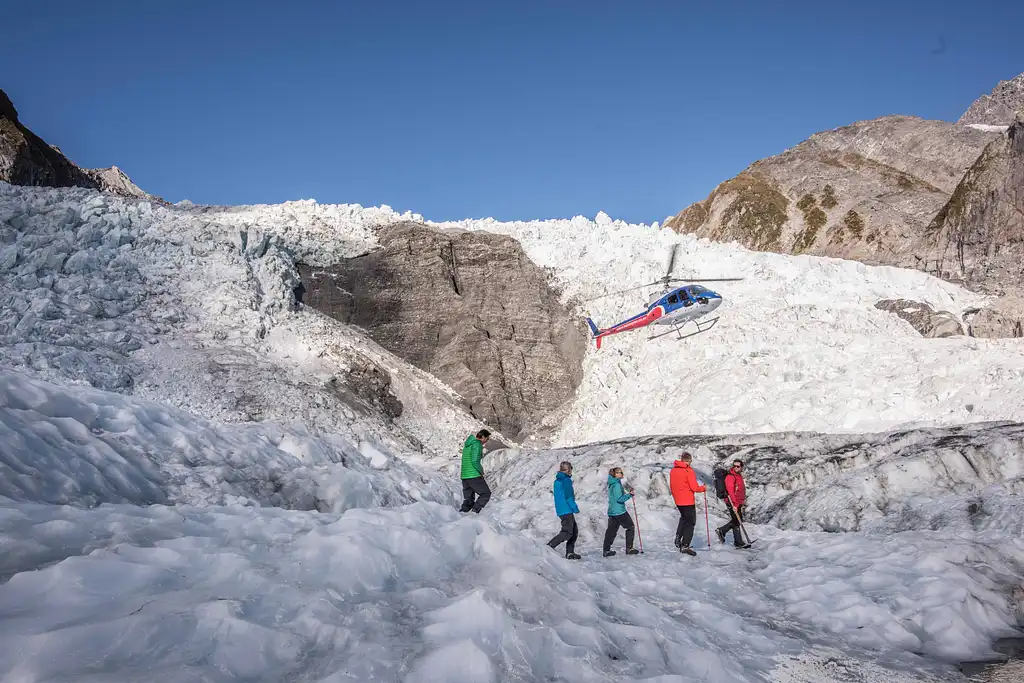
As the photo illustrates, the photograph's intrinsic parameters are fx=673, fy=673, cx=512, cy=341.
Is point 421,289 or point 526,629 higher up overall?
point 421,289

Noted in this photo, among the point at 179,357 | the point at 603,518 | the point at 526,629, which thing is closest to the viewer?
the point at 526,629

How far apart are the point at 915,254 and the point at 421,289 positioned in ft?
92.4

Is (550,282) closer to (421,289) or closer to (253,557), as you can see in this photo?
(421,289)

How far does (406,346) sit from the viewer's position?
3375 cm

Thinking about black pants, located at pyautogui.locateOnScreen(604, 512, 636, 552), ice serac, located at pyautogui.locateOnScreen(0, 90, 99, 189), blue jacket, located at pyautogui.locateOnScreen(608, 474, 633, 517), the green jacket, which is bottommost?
black pants, located at pyautogui.locateOnScreen(604, 512, 636, 552)

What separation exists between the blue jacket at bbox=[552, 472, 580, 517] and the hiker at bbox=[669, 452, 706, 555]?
194 cm

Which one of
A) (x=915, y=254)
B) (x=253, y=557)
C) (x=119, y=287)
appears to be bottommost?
(x=253, y=557)

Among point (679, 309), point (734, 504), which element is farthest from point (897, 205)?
point (734, 504)

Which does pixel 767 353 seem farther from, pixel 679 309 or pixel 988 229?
pixel 988 229

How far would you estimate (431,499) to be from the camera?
45.4 ft

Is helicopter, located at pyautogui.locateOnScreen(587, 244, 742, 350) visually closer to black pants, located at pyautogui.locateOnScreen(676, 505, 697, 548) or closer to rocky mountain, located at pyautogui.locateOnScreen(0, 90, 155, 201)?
black pants, located at pyautogui.locateOnScreen(676, 505, 697, 548)

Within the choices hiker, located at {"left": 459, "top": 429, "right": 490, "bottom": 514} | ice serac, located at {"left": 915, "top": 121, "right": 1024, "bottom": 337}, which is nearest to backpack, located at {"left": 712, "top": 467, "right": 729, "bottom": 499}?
hiker, located at {"left": 459, "top": 429, "right": 490, "bottom": 514}

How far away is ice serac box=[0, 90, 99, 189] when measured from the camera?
4356 centimetres

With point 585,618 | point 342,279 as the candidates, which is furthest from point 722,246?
point 585,618
